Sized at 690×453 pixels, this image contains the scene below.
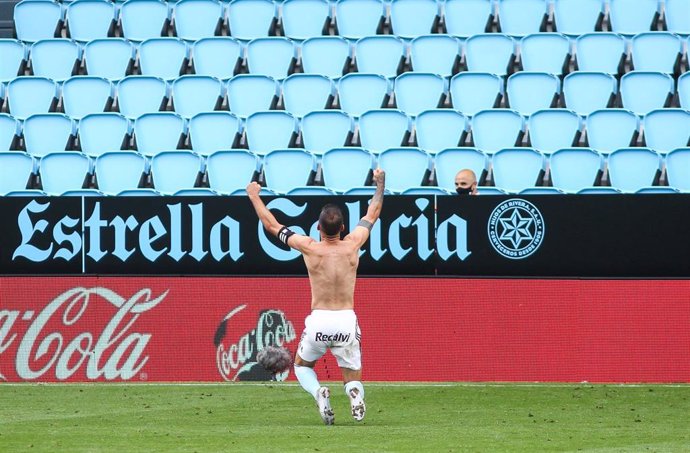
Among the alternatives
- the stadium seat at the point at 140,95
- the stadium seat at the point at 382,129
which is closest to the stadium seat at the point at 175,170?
the stadium seat at the point at 140,95

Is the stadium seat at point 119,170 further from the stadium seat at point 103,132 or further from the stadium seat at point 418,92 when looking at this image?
the stadium seat at point 418,92

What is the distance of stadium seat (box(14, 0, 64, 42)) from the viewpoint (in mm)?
19000

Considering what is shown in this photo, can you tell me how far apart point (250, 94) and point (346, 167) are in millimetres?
2258

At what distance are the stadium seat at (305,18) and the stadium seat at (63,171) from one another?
3699 millimetres

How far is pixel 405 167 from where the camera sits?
15.4 metres

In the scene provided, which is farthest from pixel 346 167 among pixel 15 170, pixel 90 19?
pixel 90 19

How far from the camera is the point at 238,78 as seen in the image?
17.1 m

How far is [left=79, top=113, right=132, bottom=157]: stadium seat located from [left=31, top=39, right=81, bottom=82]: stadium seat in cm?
164

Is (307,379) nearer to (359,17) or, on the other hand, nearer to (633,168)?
(633,168)

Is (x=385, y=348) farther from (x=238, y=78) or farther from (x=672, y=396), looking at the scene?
(x=238, y=78)

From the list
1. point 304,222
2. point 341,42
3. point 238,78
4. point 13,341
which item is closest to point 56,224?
point 13,341

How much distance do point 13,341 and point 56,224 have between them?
48.2 inches

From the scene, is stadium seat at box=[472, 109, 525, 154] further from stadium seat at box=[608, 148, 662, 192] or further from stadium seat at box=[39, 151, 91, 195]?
stadium seat at box=[39, 151, 91, 195]

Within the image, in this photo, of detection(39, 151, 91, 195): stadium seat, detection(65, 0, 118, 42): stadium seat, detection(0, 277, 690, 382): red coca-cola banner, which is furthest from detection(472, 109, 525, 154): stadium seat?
detection(65, 0, 118, 42): stadium seat
